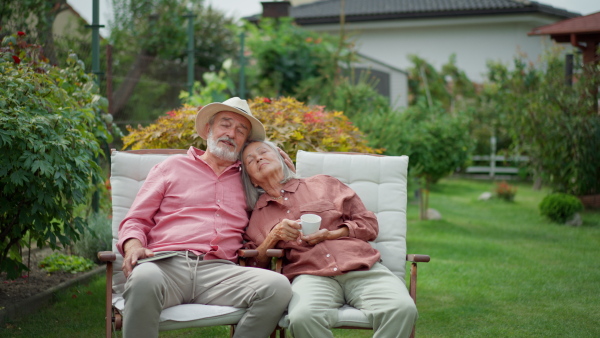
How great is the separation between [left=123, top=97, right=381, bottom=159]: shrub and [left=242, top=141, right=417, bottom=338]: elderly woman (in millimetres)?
959

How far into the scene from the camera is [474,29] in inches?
715

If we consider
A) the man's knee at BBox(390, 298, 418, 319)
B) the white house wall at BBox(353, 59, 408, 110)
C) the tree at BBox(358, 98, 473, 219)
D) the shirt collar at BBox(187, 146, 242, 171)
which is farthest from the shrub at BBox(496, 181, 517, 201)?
the man's knee at BBox(390, 298, 418, 319)

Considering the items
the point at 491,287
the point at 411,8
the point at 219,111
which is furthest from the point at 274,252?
the point at 411,8

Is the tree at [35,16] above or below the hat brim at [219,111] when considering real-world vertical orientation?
above

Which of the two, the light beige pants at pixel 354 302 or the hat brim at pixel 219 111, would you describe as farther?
the hat brim at pixel 219 111

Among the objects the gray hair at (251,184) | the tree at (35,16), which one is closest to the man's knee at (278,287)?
the gray hair at (251,184)

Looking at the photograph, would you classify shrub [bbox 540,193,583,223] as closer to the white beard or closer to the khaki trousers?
the white beard

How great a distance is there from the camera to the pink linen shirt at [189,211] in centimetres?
328

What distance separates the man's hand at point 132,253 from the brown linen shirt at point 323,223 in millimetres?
573

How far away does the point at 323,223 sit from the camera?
11.2 ft

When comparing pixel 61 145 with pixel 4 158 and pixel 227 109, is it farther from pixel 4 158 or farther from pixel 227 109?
pixel 227 109

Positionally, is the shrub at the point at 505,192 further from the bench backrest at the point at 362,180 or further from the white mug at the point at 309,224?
the white mug at the point at 309,224

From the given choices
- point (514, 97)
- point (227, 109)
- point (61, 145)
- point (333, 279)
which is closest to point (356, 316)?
point (333, 279)

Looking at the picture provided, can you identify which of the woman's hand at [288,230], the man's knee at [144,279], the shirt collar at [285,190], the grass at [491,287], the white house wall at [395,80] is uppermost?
the white house wall at [395,80]
